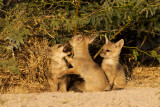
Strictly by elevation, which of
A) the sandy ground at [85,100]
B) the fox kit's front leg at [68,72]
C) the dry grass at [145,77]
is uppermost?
the fox kit's front leg at [68,72]

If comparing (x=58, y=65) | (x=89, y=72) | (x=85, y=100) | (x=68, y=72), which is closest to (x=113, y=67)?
(x=89, y=72)

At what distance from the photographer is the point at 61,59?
709 cm

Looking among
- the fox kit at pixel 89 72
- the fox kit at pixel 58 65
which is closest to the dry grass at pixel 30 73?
the fox kit at pixel 58 65

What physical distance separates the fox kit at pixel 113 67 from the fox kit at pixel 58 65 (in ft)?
3.25

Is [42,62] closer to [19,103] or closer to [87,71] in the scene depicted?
[87,71]

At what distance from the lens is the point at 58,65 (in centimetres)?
704

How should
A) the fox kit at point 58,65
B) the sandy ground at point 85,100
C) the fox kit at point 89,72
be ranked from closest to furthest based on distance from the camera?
the sandy ground at point 85,100 → the fox kit at point 89,72 → the fox kit at point 58,65

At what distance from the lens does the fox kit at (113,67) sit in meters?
7.03

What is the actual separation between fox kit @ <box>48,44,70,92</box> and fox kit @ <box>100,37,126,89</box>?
990 mm

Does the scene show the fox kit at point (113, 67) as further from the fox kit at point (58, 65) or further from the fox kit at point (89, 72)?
the fox kit at point (58, 65)

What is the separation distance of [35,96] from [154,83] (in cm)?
370

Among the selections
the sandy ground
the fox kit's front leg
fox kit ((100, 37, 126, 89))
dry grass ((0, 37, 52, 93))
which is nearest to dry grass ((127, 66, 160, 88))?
fox kit ((100, 37, 126, 89))

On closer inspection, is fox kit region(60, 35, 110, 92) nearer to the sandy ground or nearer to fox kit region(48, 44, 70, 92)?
fox kit region(48, 44, 70, 92)

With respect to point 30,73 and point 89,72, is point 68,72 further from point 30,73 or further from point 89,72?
point 30,73
